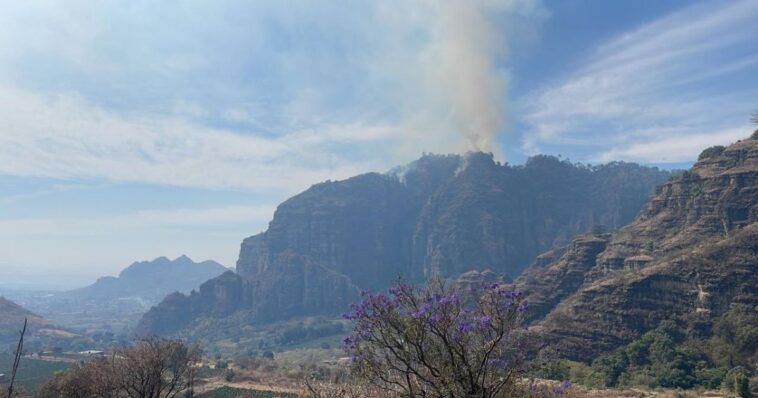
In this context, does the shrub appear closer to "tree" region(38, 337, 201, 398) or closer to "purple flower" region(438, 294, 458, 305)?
"tree" region(38, 337, 201, 398)

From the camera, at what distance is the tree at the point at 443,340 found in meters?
13.8

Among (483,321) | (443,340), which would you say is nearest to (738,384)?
(483,321)

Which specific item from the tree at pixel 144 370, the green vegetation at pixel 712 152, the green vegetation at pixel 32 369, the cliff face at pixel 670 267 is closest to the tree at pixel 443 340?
the tree at pixel 144 370

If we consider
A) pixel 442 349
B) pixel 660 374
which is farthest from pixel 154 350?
pixel 660 374

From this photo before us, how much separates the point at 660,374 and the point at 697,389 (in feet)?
23.1

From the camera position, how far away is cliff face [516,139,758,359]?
9244 cm

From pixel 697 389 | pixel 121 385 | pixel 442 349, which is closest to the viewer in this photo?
pixel 442 349

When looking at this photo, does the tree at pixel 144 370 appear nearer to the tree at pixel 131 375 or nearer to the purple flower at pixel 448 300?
the tree at pixel 131 375

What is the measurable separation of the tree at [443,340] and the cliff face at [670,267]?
8682 cm

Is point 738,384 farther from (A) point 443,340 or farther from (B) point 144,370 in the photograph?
(B) point 144,370

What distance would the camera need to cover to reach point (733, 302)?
89.2 m

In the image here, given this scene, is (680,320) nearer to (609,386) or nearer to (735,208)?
(609,386)

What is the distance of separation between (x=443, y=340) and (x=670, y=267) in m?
102

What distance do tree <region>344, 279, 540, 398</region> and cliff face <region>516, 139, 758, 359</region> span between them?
86.8 metres
